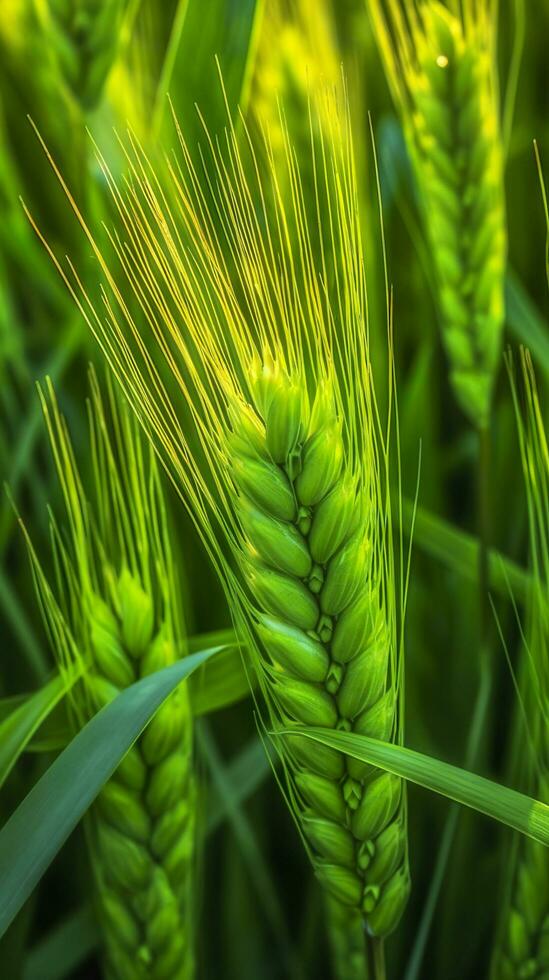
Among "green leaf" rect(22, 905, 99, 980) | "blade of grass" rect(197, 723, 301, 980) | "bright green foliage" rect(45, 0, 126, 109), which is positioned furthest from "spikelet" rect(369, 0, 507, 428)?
"green leaf" rect(22, 905, 99, 980)

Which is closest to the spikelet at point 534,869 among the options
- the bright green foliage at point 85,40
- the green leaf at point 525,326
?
the green leaf at point 525,326

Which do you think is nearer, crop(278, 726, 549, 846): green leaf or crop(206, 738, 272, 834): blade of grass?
crop(278, 726, 549, 846): green leaf

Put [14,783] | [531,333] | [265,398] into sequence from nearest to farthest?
[265,398]
[14,783]
[531,333]

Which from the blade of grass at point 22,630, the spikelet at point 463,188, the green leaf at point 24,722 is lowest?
the green leaf at point 24,722

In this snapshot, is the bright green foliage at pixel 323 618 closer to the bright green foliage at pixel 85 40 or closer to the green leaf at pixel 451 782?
the green leaf at pixel 451 782

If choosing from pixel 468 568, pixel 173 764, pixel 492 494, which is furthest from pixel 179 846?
pixel 492 494

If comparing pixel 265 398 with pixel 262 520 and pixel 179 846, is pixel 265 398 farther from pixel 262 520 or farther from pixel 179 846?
pixel 179 846

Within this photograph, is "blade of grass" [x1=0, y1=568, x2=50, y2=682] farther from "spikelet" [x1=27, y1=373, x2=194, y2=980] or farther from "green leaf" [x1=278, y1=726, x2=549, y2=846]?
"green leaf" [x1=278, y1=726, x2=549, y2=846]
